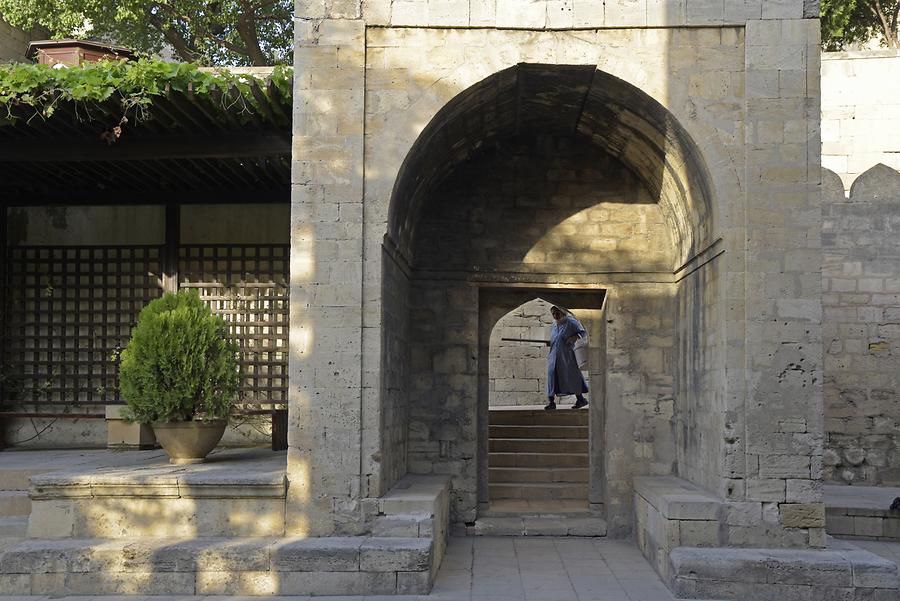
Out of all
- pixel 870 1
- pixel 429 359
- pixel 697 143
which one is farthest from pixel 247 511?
pixel 870 1

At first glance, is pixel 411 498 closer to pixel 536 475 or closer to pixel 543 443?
pixel 536 475

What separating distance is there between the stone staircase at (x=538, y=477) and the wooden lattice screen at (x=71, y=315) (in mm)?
4230

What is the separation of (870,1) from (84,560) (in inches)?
760

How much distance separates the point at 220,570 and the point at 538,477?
4.81 metres

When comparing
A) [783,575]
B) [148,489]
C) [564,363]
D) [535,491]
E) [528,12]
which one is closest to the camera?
[783,575]

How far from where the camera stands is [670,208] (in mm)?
8352

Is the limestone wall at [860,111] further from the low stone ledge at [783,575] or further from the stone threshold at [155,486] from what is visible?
the stone threshold at [155,486]

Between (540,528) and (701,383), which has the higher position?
(701,383)

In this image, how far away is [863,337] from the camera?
Answer: 34.3ft

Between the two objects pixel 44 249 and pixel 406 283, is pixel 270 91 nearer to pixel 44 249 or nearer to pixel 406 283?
pixel 406 283

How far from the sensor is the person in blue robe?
13539 mm

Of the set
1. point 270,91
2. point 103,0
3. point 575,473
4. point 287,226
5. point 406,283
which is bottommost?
point 575,473

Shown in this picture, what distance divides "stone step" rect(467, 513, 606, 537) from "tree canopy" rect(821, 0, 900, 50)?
1444 centimetres

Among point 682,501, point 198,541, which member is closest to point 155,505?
point 198,541
